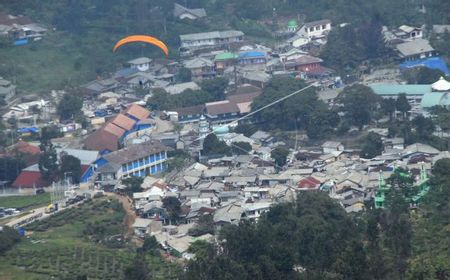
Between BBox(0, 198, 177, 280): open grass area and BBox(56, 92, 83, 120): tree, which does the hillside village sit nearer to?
BBox(56, 92, 83, 120): tree

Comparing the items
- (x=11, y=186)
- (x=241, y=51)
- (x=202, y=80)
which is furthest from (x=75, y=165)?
(x=241, y=51)

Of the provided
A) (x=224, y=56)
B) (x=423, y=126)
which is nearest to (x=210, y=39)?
(x=224, y=56)

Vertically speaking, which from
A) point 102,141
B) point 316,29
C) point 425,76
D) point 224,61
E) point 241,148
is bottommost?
point 241,148

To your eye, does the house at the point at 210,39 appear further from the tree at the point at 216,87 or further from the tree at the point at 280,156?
the tree at the point at 280,156

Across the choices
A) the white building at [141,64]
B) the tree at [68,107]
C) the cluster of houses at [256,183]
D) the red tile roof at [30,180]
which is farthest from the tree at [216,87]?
the red tile roof at [30,180]

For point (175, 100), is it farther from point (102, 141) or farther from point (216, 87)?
point (102, 141)

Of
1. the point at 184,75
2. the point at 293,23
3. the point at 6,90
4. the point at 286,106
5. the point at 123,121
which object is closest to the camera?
the point at 286,106
